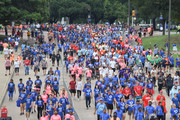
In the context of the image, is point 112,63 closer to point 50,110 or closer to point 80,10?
point 50,110

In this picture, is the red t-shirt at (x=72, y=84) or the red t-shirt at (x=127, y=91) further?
the red t-shirt at (x=72, y=84)

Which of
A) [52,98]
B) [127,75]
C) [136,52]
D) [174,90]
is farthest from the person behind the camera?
[136,52]

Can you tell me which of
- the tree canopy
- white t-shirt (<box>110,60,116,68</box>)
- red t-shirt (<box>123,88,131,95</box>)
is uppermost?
the tree canopy

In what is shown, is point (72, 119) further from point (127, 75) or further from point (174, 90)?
point (127, 75)

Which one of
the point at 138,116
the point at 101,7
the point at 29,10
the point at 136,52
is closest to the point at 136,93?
the point at 138,116

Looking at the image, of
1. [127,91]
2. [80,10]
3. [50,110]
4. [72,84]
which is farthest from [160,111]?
[80,10]

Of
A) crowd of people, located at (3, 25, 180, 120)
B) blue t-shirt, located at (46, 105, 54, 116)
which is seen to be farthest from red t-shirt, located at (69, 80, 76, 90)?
blue t-shirt, located at (46, 105, 54, 116)

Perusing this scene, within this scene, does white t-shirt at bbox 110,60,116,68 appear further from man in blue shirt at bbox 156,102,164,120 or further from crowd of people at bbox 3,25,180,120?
man in blue shirt at bbox 156,102,164,120

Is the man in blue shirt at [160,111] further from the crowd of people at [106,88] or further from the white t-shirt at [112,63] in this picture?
the white t-shirt at [112,63]

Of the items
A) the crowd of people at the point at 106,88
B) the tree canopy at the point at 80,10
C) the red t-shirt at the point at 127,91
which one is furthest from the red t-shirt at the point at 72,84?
the tree canopy at the point at 80,10

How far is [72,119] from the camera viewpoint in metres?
13.7

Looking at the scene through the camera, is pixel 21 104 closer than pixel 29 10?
Yes

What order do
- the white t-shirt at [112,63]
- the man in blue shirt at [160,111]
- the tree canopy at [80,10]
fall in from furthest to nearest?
1. the tree canopy at [80,10]
2. the white t-shirt at [112,63]
3. the man in blue shirt at [160,111]

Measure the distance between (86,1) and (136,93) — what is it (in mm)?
80809
